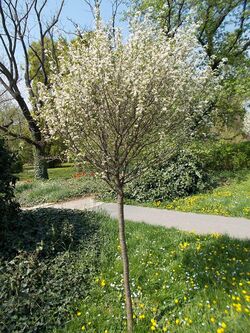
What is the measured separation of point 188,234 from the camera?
180 inches

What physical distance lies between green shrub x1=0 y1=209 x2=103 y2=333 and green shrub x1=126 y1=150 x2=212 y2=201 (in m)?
3.18

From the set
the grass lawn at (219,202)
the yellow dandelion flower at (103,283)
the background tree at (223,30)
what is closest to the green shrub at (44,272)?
the yellow dandelion flower at (103,283)

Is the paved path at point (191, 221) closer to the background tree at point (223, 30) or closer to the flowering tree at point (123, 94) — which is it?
the flowering tree at point (123, 94)

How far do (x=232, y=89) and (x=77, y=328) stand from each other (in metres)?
10.5

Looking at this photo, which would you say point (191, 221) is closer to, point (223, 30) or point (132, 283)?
point (132, 283)

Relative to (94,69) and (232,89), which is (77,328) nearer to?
(94,69)

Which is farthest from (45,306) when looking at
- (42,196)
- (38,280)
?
(42,196)

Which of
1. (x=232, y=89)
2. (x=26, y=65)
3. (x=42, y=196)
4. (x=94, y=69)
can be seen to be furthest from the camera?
(x=26, y=65)

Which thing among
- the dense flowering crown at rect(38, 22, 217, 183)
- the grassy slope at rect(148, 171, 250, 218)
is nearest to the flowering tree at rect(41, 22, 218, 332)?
the dense flowering crown at rect(38, 22, 217, 183)

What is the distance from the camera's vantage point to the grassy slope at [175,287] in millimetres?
2666

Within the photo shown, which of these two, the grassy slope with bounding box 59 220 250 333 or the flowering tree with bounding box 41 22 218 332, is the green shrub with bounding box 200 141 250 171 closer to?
the grassy slope with bounding box 59 220 250 333

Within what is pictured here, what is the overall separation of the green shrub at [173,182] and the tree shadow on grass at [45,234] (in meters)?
2.88

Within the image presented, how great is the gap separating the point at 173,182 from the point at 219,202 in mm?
1794

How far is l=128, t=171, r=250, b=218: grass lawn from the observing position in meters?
6.00
